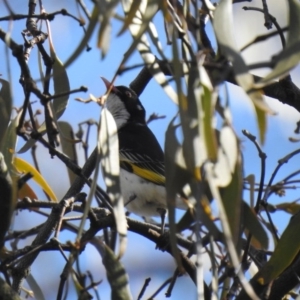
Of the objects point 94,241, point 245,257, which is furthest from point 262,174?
point 94,241

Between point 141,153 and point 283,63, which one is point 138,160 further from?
point 283,63

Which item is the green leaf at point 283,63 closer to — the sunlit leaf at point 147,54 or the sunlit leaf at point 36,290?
the sunlit leaf at point 147,54

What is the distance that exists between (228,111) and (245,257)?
0.59 metres

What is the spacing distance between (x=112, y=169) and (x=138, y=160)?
2.28m

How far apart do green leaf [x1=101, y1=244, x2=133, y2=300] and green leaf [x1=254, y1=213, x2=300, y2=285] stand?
0.33 m

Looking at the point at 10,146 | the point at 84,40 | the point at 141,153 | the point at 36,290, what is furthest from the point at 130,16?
the point at 141,153

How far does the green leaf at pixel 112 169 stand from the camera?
1.17 m

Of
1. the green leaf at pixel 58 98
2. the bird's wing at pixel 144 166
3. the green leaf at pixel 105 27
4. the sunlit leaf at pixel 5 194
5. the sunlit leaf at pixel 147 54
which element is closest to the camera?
the green leaf at pixel 105 27

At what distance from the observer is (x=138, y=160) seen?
3543 mm

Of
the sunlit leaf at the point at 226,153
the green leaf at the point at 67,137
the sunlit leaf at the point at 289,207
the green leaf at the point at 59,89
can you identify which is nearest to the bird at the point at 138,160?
the green leaf at the point at 67,137

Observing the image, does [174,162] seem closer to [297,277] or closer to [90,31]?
[90,31]

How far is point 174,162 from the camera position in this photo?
1199 mm

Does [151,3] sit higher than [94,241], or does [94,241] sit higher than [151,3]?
[151,3]

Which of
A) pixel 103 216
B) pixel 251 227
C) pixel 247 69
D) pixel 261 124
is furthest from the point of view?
pixel 103 216
